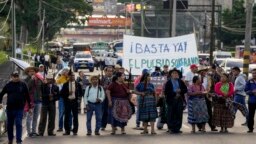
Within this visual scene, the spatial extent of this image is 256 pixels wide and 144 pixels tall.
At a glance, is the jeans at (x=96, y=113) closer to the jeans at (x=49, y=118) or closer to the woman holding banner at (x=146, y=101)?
the jeans at (x=49, y=118)

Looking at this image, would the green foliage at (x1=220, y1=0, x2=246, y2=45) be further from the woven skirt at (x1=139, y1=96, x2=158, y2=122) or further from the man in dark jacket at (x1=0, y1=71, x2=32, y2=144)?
the man in dark jacket at (x1=0, y1=71, x2=32, y2=144)

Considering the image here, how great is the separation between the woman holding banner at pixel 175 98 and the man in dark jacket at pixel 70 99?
2.22m

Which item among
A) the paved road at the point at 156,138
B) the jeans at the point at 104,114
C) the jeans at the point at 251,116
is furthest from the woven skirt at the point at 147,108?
the jeans at the point at 251,116

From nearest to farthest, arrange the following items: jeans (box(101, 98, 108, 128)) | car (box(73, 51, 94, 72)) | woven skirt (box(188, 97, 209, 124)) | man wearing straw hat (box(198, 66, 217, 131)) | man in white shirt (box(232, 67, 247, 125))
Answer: woven skirt (box(188, 97, 209, 124)) → man wearing straw hat (box(198, 66, 217, 131)) → jeans (box(101, 98, 108, 128)) → man in white shirt (box(232, 67, 247, 125)) → car (box(73, 51, 94, 72))

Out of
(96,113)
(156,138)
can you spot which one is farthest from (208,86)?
(96,113)

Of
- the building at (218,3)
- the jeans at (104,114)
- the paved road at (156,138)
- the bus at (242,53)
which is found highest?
the building at (218,3)

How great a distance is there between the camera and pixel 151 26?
92125mm

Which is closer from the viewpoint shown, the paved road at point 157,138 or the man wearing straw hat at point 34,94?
the paved road at point 157,138

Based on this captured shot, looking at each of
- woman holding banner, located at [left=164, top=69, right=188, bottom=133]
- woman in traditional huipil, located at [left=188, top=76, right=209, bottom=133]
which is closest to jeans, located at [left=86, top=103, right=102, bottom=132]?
woman holding banner, located at [left=164, top=69, right=188, bottom=133]

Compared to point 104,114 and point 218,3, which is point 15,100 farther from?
point 218,3

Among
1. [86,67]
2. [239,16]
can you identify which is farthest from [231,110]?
[239,16]

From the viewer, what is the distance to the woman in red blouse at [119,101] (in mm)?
19094

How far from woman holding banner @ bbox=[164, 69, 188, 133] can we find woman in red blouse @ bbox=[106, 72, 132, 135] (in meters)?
1.00

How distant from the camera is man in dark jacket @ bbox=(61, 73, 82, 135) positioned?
19.0 m
